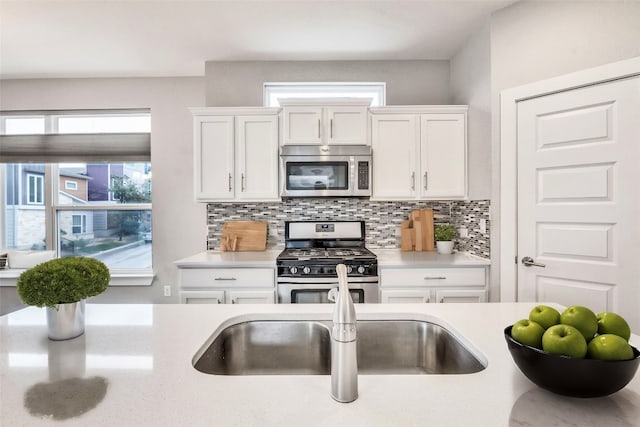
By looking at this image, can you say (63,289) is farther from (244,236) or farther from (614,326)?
(244,236)

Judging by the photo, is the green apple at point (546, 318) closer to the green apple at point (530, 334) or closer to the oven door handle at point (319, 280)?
the green apple at point (530, 334)

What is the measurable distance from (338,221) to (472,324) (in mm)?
2039

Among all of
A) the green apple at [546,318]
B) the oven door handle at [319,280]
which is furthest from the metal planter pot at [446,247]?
the green apple at [546,318]

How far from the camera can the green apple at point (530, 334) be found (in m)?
0.71

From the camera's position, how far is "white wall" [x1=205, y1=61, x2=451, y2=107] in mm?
3088

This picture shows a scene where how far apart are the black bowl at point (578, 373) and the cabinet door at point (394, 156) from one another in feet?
7.07

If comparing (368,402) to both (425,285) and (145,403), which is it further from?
(425,285)

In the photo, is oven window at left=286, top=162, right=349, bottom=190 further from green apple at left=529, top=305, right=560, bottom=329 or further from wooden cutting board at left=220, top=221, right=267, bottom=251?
green apple at left=529, top=305, right=560, bottom=329

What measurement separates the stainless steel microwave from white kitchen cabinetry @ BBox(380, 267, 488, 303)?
731mm

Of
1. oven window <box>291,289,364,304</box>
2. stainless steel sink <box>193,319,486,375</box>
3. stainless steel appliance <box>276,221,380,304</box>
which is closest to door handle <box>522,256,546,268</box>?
stainless steel appliance <box>276,221,380,304</box>

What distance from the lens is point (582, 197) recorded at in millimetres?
1974

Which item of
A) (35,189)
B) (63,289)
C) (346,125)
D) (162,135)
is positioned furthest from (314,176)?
(35,189)

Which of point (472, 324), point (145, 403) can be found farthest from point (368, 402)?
point (472, 324)

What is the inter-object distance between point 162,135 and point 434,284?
3.03 metres
